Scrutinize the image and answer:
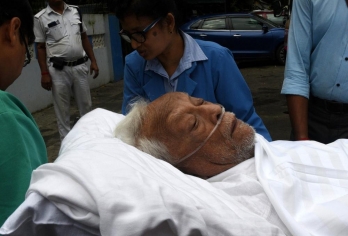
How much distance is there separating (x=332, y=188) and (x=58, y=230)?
1052mm

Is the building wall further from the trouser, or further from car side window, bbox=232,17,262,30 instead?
car side window, bbox=232,17,262,30

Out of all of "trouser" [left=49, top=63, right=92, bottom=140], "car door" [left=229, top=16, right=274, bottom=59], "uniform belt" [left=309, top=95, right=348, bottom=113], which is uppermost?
"uniform belt" [left=309, top=95, right=348, bottom=113]

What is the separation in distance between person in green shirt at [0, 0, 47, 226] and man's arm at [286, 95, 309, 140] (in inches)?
57.6

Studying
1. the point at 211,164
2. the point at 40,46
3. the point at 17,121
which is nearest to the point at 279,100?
the point at 40,46

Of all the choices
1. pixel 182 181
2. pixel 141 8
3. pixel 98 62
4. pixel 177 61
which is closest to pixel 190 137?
pixel 182 181

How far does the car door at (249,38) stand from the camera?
14.7 meters

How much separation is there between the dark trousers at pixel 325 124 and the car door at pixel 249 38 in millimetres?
12029

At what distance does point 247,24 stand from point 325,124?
12.3 meters

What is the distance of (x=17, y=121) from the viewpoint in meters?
1.81

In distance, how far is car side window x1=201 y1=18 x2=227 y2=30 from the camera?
49.0 ft

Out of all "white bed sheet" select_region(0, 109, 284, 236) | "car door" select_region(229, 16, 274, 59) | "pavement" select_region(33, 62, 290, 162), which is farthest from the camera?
"car door" select_region(229, 16, 274, 59)

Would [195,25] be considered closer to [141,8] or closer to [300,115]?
[300,115]

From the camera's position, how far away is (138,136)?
7.64 feet

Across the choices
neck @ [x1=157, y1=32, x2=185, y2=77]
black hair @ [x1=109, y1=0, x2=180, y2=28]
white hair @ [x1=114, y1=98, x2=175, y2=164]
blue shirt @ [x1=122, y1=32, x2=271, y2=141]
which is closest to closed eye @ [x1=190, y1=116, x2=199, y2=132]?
white hair @ [x1=114, y1=98, x2=175, y2=164]
